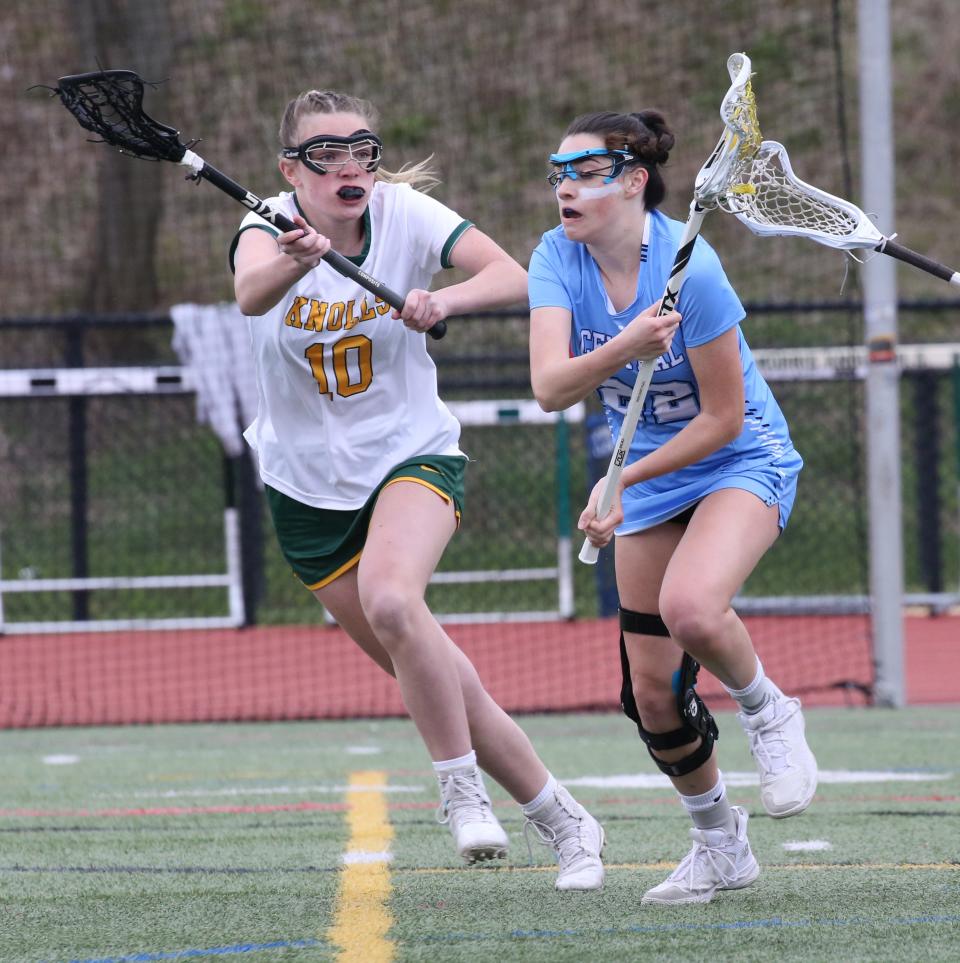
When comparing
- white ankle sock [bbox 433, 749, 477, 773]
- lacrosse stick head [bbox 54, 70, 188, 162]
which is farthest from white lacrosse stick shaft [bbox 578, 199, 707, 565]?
lacrosse stick head [bbox 54, 70, 188, 162]

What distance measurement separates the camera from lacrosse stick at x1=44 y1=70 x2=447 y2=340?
3.97 metres

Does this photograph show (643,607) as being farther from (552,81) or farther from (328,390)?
(552,81)

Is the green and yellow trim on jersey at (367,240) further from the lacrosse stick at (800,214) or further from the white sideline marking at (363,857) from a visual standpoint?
the white sideline marking at (363,857)

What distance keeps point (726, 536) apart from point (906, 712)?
16.5 feet

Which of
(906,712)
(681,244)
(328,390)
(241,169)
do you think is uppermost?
(241,169)

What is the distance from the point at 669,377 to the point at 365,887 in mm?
1562

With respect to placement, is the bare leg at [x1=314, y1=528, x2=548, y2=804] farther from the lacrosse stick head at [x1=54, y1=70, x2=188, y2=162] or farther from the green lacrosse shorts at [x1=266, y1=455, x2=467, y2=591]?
the lacrosse stick head at [x1=54, y1=70, x2=188, y2=162]

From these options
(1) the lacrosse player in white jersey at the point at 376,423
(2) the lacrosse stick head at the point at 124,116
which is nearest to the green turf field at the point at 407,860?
(1) the lacrosse player in white jersey at the point at 376,423

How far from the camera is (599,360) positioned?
143 inches

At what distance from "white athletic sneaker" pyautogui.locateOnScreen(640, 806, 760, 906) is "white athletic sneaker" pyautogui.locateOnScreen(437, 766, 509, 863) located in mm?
433

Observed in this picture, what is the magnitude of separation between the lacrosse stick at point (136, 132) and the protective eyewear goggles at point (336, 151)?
0.21 meters

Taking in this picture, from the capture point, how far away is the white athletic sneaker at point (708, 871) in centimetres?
398

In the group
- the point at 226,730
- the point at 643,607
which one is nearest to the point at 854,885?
the point at 643,607

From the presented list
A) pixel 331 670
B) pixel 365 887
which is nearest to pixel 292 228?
pixel 365 887
